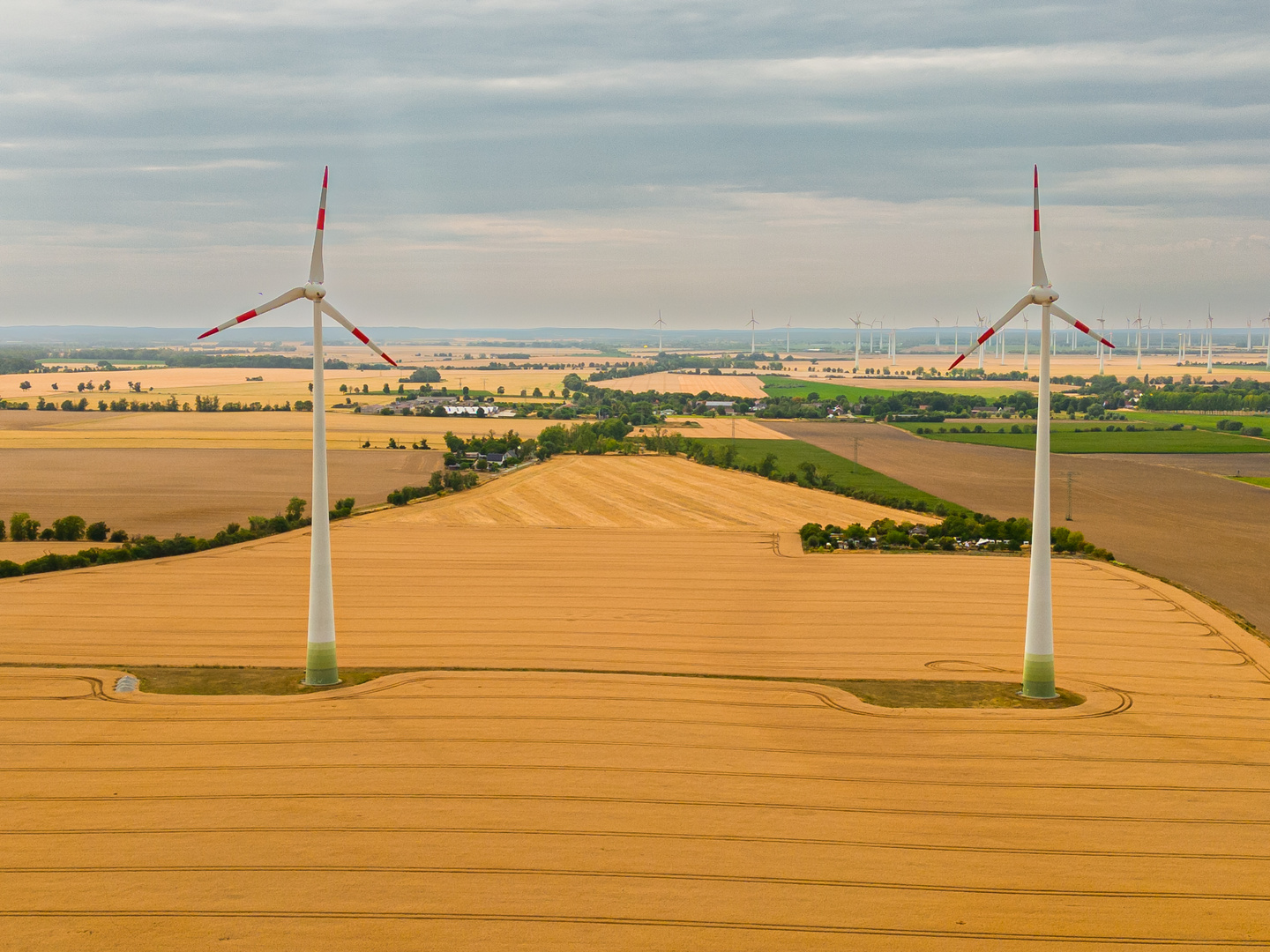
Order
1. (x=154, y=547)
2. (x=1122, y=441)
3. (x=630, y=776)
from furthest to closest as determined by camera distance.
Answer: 1. (x=1122, y=441)
2. (x=154, y=547)
3. (x=630, y=776)

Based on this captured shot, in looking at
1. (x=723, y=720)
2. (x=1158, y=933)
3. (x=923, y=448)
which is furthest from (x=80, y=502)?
(x=923, y=448)

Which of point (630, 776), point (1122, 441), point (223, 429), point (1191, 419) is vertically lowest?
point (630, 776)

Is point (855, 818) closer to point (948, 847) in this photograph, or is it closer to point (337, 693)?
point (948, 847)

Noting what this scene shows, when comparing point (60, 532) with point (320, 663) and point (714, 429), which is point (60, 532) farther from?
point (714, 429)

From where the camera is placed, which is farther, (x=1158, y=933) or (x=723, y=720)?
(x=723, y=720)

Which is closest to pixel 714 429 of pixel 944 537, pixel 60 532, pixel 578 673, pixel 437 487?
pixel 437 487
